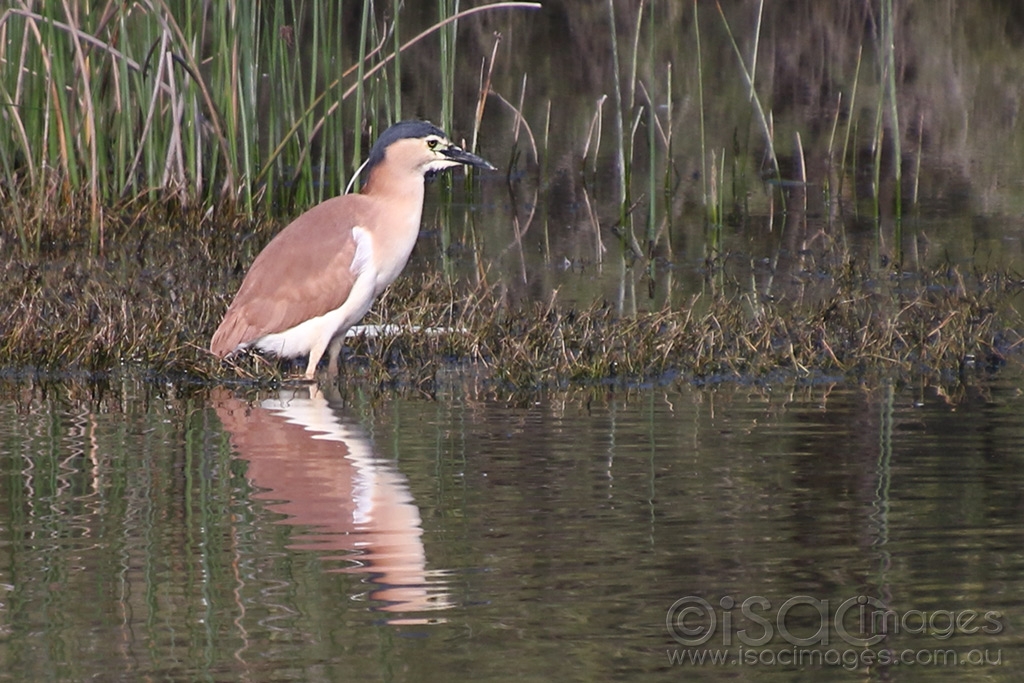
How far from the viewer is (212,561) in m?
4.70

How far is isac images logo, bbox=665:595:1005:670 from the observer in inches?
157

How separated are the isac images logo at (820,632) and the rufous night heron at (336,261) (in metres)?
3.37

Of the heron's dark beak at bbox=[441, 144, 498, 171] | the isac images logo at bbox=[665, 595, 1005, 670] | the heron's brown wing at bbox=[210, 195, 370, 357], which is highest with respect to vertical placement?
the heron's dark beak at bbox=[441, 144, 498, 171]

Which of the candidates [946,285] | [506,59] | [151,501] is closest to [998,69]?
[506,59]

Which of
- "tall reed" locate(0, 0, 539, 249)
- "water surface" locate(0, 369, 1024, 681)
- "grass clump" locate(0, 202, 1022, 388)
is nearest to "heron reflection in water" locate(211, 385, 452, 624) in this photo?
"water surface" locate(0, 369, 1024, 681)

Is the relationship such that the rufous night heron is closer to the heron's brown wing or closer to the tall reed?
the heron's brown wing

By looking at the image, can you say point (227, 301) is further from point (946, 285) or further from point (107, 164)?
point (946, 285)

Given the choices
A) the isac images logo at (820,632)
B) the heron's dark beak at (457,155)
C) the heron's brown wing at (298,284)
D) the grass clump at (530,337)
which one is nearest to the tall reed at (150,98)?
the grass clump at (530,337)

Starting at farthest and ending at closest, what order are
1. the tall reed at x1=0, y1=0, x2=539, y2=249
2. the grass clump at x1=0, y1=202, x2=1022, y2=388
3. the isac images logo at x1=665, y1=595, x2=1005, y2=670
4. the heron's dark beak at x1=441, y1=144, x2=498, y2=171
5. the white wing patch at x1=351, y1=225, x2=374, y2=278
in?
the tall reed at x1=0, y1=0, x2=539, y2=249
the heron's dark beak at x1=441, y1=144, x2=498, y2=171
the white wing patch at x1=351, y1=225, x2=374, y2=278
the grass clump at x1=0, y1=202, x2=1022, y2=388
the isac images logo at x1=665, y1=595, x2=1005, y2=670

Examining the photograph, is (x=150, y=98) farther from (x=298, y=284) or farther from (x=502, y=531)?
(x=502, y=531)

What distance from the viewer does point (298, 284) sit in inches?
295

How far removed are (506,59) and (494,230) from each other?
712cm

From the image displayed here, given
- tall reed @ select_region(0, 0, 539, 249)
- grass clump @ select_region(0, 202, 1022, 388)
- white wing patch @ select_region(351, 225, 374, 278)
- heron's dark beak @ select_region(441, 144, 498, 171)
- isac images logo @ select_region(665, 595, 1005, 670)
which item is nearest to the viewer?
isac images logo @ select_region(665, 595, 1005, 670)

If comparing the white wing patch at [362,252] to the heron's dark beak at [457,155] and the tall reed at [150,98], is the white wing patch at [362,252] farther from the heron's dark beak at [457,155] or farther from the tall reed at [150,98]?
the tall reed at [150,98]
